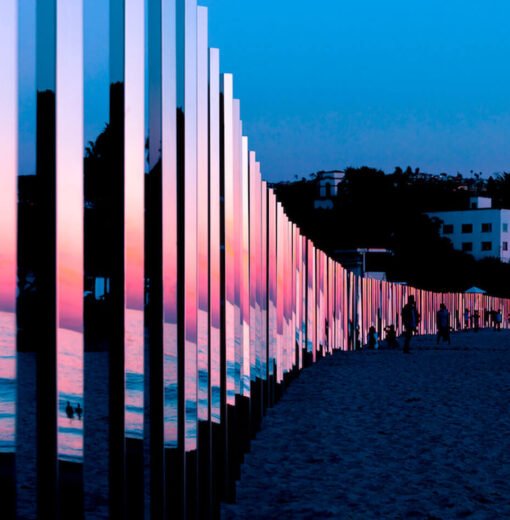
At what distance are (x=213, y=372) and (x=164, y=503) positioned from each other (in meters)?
1.74

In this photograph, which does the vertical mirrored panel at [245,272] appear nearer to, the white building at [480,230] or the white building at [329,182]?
the white building at [480,230]

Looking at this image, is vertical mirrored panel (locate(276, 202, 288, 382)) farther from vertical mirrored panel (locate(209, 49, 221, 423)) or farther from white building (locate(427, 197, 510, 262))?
white building (locate(427, 197, 510, 262))

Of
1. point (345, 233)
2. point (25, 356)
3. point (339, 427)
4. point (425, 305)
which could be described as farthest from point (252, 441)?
point (345, 233)

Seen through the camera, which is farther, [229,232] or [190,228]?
[229,232]

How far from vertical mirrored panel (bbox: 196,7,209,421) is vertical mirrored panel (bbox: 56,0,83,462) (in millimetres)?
2329

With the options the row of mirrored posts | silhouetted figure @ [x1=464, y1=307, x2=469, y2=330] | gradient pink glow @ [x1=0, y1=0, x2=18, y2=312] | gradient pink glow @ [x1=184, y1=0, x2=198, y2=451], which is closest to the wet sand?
the row of mirrored posts

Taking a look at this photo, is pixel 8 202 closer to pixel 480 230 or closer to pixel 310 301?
pixel 310 301

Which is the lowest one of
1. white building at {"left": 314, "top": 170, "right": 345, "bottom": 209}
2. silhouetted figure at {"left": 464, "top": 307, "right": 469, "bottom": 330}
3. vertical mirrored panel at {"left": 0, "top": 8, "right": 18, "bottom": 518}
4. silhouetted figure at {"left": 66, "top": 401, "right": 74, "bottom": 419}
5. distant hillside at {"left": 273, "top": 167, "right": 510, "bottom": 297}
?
silhouetted figure at {"left": 464, "top": 307, "right": 469, "bottom": 330}

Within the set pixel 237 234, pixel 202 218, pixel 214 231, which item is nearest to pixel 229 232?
pixel 237 234

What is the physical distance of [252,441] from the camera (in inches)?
388

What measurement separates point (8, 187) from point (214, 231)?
342 centimetres

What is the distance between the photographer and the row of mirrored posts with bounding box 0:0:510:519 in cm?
319

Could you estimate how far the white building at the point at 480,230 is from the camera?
128 meters

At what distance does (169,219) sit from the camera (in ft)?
15.5
